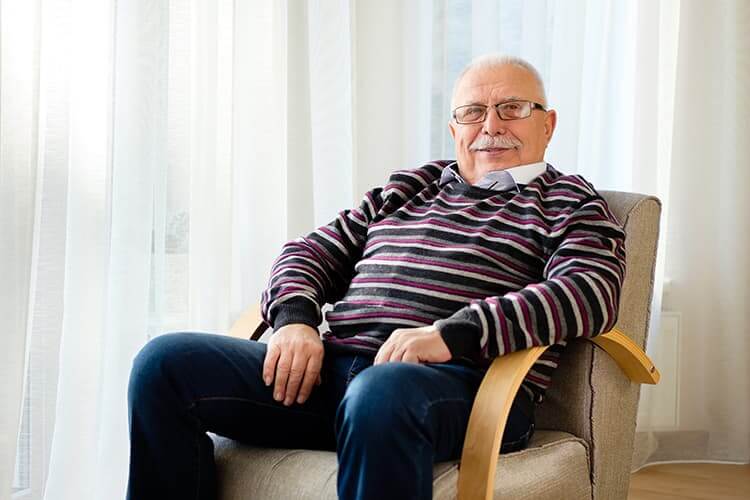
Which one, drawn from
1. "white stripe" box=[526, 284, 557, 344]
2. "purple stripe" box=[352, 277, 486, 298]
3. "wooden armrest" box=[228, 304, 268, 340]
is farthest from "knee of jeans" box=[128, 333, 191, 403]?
"white stripe" box=[526, 284, 557, 344]

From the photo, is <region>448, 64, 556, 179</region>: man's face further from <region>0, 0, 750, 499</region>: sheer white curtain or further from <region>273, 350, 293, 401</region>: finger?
<region>0, 0, 750, 499</region>: sheer white curtain

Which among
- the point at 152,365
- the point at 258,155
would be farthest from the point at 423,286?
the point at 258,155

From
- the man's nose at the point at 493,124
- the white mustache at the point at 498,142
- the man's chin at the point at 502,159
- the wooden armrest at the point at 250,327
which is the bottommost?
the wooden armrest at the point at 250,327

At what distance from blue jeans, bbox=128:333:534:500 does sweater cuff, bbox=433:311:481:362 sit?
0.04m

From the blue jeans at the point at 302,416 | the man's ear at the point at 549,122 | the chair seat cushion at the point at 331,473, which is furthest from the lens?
the man's ear at the point at 549,122

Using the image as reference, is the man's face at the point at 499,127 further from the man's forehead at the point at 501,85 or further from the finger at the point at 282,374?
the finger at the point at 282,374

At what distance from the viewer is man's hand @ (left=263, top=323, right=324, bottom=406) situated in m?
1.69

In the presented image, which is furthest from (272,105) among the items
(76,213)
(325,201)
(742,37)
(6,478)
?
(742,37)

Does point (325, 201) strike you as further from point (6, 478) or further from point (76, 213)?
point (6, 478)

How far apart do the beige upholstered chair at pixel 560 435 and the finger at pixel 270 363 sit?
13cm

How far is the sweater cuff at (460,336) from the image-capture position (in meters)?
1.61

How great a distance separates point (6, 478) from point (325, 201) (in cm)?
138

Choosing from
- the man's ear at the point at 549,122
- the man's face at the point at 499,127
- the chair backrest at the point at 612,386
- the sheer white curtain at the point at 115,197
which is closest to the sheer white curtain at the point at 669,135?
the sheer white curtain at the point at 115,197

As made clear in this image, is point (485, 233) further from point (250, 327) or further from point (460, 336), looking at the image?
point (250, 327)
